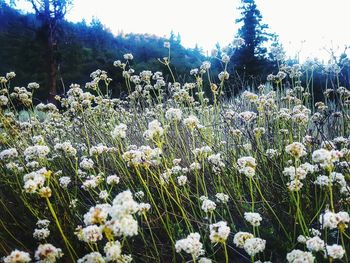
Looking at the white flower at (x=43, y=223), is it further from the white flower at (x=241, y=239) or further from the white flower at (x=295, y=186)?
the white flower at (x=295, y=186)

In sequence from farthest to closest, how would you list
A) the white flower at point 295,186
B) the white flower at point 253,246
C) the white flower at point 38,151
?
the white flower at point 38,151, the white flower at point 295,186, the white flower at point 253,246

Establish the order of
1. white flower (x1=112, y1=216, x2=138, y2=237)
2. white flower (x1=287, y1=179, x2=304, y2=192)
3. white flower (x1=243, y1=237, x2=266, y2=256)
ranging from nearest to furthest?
white flower (x1=112, y1=216, x2=138, y2=237)
white flower (x1=243, y1=237, x2=266, y2=256)
white flower (x1=287, y1=179, x2=304, y2=192)

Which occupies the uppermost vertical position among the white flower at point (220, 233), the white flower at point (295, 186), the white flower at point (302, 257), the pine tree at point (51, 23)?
the pine tree at point (51, 23)

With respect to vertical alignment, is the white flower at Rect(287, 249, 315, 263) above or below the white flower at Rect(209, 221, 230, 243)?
below

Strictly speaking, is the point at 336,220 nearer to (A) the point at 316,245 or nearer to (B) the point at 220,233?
(A) the point at 316,245

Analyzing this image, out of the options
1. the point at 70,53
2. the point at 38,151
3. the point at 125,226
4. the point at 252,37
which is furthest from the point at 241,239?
the point at 70,53

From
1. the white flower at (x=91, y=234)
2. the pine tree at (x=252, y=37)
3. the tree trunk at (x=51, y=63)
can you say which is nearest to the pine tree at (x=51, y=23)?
the tree trunk at (x=51, y=63)

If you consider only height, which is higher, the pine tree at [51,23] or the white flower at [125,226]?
the pine tree at [51,23]

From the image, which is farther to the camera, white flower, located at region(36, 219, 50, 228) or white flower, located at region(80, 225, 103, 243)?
white flower, located at region(36, 219, 50, 228)

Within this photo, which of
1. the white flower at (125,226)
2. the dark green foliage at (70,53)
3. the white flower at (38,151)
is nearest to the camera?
the white flower at (125,226)

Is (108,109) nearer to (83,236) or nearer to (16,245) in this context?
(16,245)

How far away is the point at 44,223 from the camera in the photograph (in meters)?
2.75

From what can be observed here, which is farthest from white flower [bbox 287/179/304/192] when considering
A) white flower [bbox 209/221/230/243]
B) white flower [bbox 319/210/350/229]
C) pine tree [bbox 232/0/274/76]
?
pine tree [bbox 232/0/274/76]

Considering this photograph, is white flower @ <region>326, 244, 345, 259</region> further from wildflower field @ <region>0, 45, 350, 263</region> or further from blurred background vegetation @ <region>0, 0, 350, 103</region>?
blurred background vegetation @ <region>0, 0, 350, 103</region>
